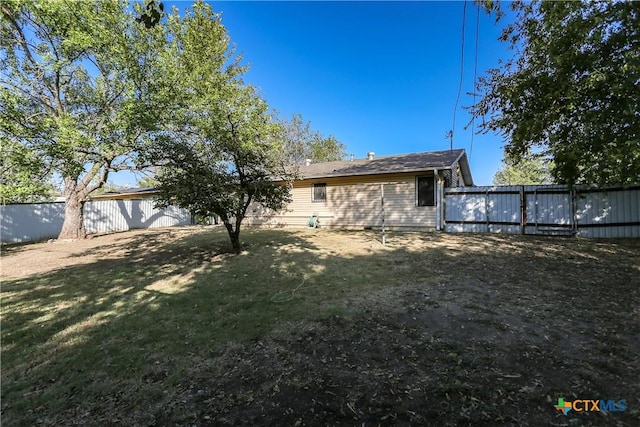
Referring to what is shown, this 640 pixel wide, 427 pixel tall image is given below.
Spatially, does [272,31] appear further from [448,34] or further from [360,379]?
[360,379]

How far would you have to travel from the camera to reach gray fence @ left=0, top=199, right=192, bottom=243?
41.7 feet

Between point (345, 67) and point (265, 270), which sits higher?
point (345, 67)

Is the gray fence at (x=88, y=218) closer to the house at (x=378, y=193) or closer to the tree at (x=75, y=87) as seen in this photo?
the tree at (x=75, y=87)

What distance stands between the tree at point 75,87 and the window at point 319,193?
770 cm

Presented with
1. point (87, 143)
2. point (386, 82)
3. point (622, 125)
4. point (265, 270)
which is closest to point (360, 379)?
point (265, 270)

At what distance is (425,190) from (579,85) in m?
6.24

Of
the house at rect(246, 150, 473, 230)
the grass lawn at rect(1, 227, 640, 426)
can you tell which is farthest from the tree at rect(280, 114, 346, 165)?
the grass lawn at rect(1, 227, 640, 426)

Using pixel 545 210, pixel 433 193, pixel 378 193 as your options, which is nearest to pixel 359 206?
pixel 378 193

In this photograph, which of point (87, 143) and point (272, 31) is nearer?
point (87, 143)

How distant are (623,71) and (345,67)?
1366 cm

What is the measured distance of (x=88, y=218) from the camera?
49.8 ft

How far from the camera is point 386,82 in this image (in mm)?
18812

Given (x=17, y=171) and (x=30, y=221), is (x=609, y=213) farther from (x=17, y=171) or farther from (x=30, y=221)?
(x=30, y=221)

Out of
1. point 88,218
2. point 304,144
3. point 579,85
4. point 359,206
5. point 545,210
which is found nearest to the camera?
point 579,85
